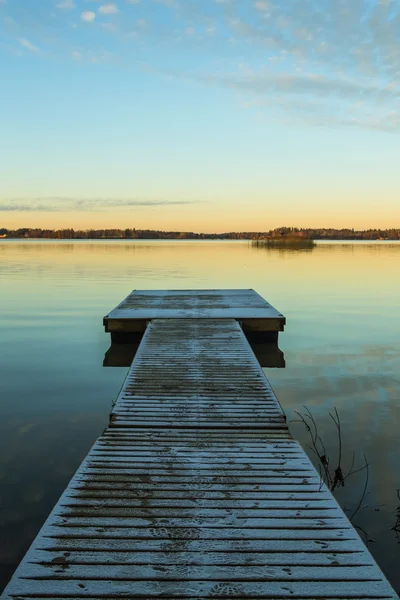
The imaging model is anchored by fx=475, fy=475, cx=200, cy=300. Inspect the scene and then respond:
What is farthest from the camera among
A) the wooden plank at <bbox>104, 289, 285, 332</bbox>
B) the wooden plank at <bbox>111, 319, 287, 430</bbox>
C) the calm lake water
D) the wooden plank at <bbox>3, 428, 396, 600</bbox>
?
the wooden plank at <bbox>104, 289, 285, 332</bbox>

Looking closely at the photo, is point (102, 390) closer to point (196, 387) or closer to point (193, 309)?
point (196, 387)

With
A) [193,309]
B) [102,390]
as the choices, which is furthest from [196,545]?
[193,309]

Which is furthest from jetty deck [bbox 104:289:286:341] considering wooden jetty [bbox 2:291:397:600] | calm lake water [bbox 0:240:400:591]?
wooden jetty [bbox 2:291:397:600]

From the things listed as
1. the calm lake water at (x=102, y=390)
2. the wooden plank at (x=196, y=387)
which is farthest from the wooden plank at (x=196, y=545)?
the wooden plank at (x=196, y=387)

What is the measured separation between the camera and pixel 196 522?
3.28m

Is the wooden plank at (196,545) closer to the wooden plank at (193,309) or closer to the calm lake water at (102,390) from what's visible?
the calm lake water at (102,390)

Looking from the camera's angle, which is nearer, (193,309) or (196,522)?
(196,522)

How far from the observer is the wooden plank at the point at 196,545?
266 centimetres

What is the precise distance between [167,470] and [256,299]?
1074cm

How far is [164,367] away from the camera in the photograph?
7496 mm

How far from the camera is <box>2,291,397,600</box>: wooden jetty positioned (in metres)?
2.68

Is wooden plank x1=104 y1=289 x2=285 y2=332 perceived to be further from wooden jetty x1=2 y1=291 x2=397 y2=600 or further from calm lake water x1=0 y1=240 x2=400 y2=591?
wooden jetty x1=2 y1=291 x2=397 y2=600

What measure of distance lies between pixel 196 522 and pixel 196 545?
259 millimetres

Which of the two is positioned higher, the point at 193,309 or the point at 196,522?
the point at 193,309
